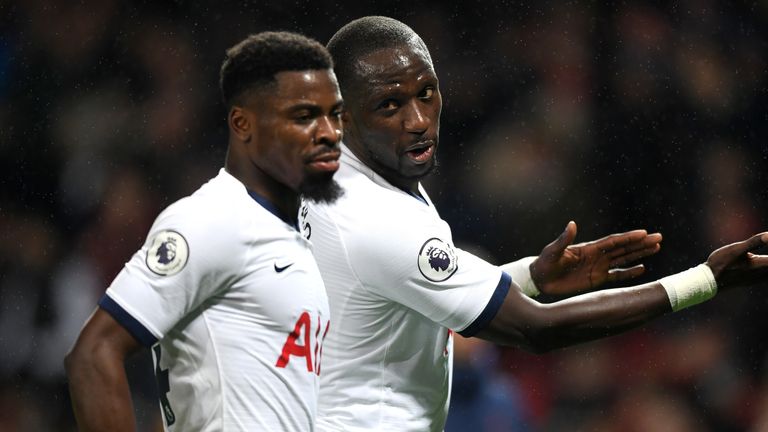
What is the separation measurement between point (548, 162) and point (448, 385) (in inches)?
128

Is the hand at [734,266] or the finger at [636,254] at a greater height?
the hand at [734,266]

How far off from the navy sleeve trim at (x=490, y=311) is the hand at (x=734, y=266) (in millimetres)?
716

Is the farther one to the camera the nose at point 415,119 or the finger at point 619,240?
the finger at point 619,240

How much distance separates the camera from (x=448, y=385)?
141 inches

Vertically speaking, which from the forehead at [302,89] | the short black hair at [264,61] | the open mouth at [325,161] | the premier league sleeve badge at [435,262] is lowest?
the premier league sleeve badge at [435,262]

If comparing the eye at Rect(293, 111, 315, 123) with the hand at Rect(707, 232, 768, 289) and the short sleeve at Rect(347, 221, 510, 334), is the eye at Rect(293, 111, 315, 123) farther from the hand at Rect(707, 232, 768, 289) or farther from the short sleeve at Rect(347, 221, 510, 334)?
the hand at Rect(707, 232, 768, 289)

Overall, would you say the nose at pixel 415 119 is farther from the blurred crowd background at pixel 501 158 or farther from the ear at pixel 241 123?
the blurred crowd background at pixel 501 158

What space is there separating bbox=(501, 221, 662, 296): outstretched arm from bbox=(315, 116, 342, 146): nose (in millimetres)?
1211

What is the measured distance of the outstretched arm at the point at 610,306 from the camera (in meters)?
3.34

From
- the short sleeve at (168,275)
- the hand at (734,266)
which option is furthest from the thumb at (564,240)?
the short sleeve at (168,275)

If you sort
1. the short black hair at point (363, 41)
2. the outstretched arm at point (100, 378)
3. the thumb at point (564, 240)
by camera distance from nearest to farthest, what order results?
the outstretched arm at point (100, 378), the short black hair at point (363, 41), the thumb at point (564, 240)

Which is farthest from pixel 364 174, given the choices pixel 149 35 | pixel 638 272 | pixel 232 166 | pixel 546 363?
pixel 149 35

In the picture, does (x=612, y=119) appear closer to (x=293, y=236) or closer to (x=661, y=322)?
(x=661, y=322)

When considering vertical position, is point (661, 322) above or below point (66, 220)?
below
